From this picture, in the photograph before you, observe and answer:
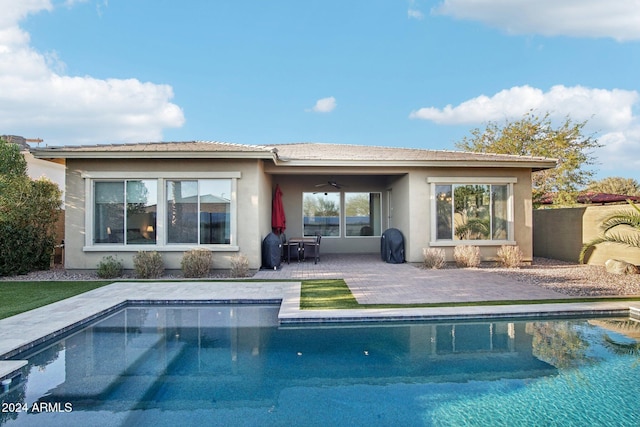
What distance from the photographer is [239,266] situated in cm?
1051

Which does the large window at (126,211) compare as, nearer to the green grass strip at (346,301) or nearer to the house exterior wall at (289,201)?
the house exterior wall at (289,201)

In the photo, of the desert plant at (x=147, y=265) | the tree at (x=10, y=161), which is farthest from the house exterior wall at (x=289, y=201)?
the tree at (x=10, y=161)

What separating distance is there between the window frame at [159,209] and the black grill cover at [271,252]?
1007 mm

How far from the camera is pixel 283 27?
1739 cm

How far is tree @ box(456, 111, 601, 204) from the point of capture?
874 inches

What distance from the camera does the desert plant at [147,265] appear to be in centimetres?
1042

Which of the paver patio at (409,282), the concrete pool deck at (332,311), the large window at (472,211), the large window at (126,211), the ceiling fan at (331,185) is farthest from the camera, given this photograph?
the ceiling fan at (331,185)

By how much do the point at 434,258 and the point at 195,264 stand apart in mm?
7104

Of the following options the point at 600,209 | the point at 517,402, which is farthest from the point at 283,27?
the point at 517,402

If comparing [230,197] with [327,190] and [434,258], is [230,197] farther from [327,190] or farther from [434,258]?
[434,258]

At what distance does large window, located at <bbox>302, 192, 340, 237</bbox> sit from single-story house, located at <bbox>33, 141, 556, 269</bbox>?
285 cm

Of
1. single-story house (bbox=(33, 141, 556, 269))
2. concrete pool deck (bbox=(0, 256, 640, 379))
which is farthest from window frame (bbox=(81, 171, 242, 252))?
concrete pool deck (bbox=(0, 256, 640, 379))

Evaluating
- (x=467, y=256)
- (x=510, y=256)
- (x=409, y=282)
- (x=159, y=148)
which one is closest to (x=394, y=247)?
(x=467, y=256)

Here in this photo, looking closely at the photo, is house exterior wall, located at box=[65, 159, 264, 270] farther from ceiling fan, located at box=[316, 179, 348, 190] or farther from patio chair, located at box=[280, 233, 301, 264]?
ceiling fan, located at box=[316, 179, 348, 190]
